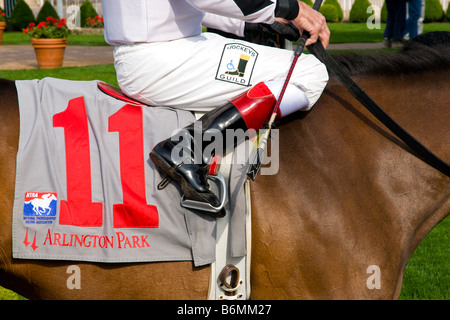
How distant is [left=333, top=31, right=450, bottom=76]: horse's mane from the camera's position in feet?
8.65

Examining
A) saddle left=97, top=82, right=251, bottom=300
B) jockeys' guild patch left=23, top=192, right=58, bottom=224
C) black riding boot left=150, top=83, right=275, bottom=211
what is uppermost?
black riding boot left=150, top=83, right=275, bottom=211

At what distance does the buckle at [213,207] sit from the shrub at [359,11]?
26288mm

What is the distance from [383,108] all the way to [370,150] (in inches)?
9.7

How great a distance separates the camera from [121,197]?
88.2 inches

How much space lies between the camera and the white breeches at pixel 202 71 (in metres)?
2.37

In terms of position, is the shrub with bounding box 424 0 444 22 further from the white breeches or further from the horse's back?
the white breeches

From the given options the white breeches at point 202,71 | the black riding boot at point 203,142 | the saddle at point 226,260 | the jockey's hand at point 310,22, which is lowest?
the saddle at point 226,260

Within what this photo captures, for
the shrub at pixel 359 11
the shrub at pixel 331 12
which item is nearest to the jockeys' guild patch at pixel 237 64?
the shrub at pixel 331 12

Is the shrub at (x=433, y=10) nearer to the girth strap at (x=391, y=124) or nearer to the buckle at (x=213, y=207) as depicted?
the girth strap at (x=391, y=124)

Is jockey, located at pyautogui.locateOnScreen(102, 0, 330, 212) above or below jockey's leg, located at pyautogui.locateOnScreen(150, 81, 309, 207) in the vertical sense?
above

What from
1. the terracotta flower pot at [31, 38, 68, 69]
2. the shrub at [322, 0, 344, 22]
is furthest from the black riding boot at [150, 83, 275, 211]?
the shrub at [322, 0, 344, 22]

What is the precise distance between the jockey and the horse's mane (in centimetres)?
27

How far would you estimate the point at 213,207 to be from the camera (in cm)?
222

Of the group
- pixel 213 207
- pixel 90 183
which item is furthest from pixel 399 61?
pixel 90 183
